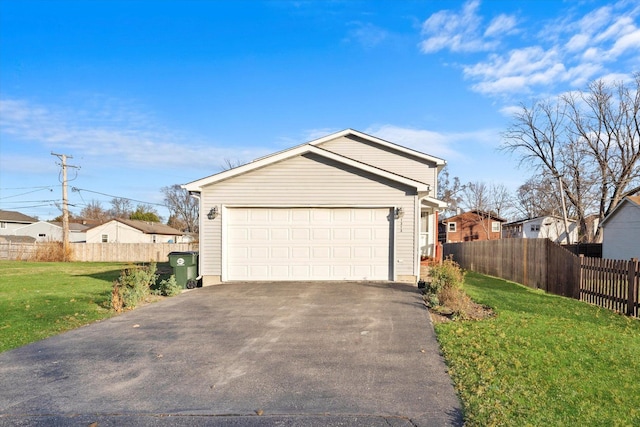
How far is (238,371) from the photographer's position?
17.0 ft

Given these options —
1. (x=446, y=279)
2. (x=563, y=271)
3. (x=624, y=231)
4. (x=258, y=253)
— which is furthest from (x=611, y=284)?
(x=624, y=231)

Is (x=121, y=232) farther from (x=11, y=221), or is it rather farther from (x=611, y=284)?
(x=611, y=284)

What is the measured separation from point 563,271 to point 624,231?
1512 cm

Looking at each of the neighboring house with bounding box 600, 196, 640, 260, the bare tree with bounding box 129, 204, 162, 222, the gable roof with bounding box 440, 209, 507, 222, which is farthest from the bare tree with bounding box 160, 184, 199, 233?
the neighboring house with bounding box 600, 196, 640, 260

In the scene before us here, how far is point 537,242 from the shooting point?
14070 mm

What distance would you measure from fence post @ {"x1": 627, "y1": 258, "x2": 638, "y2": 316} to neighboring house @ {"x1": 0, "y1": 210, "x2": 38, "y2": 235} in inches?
2740

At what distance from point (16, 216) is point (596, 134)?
72.5m

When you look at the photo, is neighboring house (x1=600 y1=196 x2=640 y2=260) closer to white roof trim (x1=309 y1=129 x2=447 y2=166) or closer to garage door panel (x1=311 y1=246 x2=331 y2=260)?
white roof trim (x1=309 y1=129 x2=447 y2=166)

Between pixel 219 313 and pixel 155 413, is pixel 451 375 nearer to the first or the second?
pixel 155 413

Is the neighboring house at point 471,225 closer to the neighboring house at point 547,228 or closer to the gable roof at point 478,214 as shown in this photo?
the gable roof at point 478,214


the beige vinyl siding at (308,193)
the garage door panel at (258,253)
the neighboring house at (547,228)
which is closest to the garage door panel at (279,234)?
the garage door panel at (258,253)

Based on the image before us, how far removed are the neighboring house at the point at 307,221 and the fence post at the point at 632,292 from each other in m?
5.17

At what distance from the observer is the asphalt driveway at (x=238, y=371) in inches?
157

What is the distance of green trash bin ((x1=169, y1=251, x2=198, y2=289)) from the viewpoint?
12.2 m
